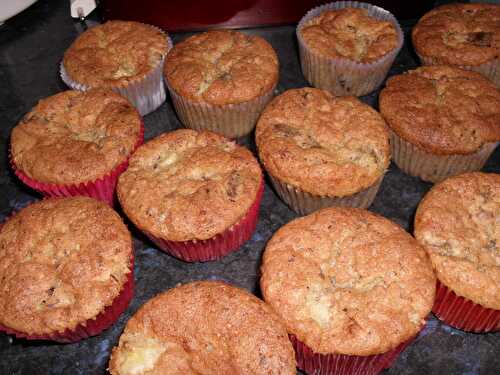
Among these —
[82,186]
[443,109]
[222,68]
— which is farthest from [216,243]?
[443,109]

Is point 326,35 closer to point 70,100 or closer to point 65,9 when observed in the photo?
point 70,100

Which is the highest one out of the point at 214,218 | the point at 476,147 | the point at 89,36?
the point at 89,36

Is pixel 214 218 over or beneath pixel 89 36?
beneath

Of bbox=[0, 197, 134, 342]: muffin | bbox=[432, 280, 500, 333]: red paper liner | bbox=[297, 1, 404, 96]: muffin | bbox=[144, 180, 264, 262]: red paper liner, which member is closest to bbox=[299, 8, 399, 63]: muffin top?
bbox=[297, 1, 404, 96]: muffin

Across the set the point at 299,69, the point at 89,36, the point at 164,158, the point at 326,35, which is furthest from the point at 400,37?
the point at 89,36

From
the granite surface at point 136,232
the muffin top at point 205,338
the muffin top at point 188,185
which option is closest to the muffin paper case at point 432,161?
the granite surface at point 136,232

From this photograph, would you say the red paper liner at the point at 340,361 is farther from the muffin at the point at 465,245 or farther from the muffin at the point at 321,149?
the muffin at the point at 321,149
